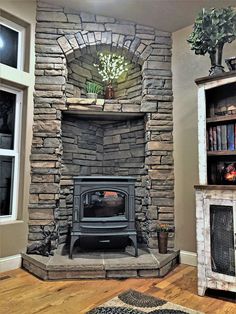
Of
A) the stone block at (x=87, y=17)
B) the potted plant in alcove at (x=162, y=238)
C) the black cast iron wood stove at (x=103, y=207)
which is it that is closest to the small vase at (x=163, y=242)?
the potted plant in alcove at (x=162, y=238)

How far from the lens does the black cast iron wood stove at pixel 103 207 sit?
2699 mm

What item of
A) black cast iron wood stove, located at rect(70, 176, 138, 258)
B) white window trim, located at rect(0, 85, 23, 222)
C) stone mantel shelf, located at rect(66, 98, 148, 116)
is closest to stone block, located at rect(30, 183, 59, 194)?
white window trim, located at rect(0, 85, 23, 222)

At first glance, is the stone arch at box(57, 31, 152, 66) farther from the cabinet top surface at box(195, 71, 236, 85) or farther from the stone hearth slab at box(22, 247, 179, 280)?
the stone hearth slab at box(22, 247, 179, 280)

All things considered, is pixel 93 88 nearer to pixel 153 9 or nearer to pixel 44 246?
pixel 153 9

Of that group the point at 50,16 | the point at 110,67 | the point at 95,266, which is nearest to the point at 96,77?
the point at 110,67

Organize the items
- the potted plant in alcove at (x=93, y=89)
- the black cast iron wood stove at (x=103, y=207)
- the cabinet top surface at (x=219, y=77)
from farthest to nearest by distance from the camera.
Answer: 1. the potted plant in alcove at (x=93, y=89)
2. the black cast iron wood stove at (x=103, y=207)
3. the cabinet top surface at (x=219, y=77)

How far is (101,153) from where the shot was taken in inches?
146

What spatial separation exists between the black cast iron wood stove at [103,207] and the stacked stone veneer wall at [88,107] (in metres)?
0.33

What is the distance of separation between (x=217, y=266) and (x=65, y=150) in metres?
2.16

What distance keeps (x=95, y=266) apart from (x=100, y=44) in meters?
2.53

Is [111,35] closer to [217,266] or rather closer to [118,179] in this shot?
[118,179]

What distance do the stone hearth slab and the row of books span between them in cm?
130

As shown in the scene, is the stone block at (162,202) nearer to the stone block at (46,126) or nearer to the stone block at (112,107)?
the stone block at (112,107)

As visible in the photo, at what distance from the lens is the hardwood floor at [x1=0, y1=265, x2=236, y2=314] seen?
1905 millimetres
